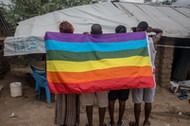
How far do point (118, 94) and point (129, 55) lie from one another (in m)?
0.73

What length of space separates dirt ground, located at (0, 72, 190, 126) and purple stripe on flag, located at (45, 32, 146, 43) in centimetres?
182

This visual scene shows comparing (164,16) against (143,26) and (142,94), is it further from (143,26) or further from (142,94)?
(142,94)

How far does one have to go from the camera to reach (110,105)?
14.4 feet

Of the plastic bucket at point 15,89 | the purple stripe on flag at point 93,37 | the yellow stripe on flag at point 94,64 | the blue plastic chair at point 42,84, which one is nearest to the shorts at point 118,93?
the yellow stripe on flag at point 94,64

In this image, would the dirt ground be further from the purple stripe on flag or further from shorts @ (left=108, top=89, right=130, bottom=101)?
the purple stripe on flag

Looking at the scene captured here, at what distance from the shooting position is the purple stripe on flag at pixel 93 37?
3.94 metres

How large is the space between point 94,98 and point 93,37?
1022 millimetres

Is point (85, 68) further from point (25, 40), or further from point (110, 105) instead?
point (25, 40)

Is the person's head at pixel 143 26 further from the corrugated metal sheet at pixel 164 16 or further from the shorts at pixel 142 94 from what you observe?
the corrugated metal sheet at pixel 164 16

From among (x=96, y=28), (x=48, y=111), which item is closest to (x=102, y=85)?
(x=96, y=28)

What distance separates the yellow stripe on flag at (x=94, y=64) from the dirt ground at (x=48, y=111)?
150 centimetres

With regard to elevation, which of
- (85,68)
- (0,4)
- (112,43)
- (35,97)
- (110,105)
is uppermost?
(0,4)

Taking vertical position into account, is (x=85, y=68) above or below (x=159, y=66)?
above

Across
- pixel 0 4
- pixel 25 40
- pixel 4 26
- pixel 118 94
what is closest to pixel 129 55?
pixel 118 94
